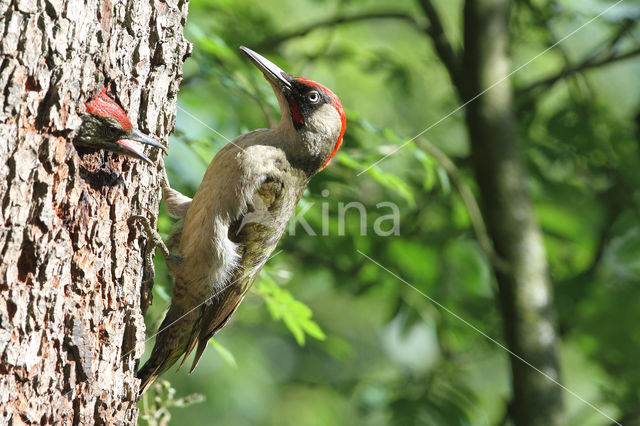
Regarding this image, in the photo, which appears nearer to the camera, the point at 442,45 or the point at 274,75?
the point at 274,75

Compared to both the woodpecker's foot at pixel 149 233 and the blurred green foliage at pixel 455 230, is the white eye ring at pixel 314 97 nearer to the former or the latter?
the blurred green foliage at pixel 455 230

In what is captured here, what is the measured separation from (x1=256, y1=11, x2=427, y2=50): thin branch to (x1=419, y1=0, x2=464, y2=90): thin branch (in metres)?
0.09

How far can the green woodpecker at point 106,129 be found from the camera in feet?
7.14

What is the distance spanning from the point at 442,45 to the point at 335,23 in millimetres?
1023

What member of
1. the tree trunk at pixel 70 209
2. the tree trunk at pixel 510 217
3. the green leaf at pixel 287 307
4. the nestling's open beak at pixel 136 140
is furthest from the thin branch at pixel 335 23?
the nestling's open beak at pixel 136 140

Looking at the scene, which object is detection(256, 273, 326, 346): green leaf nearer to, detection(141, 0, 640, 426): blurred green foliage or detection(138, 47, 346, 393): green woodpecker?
detection(138, 47, 346, 393): green woodpecker

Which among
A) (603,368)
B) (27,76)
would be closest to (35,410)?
(27,76)

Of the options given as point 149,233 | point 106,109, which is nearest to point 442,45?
point 149,233

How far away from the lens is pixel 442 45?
5.77 m

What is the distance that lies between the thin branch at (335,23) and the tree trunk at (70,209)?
2334 millimetres

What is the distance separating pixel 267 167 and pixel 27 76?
162cm

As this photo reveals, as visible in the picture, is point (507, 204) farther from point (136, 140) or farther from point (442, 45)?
point (136, 140)

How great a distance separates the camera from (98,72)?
2254mm

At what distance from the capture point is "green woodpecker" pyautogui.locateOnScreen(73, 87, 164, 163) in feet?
7.14
